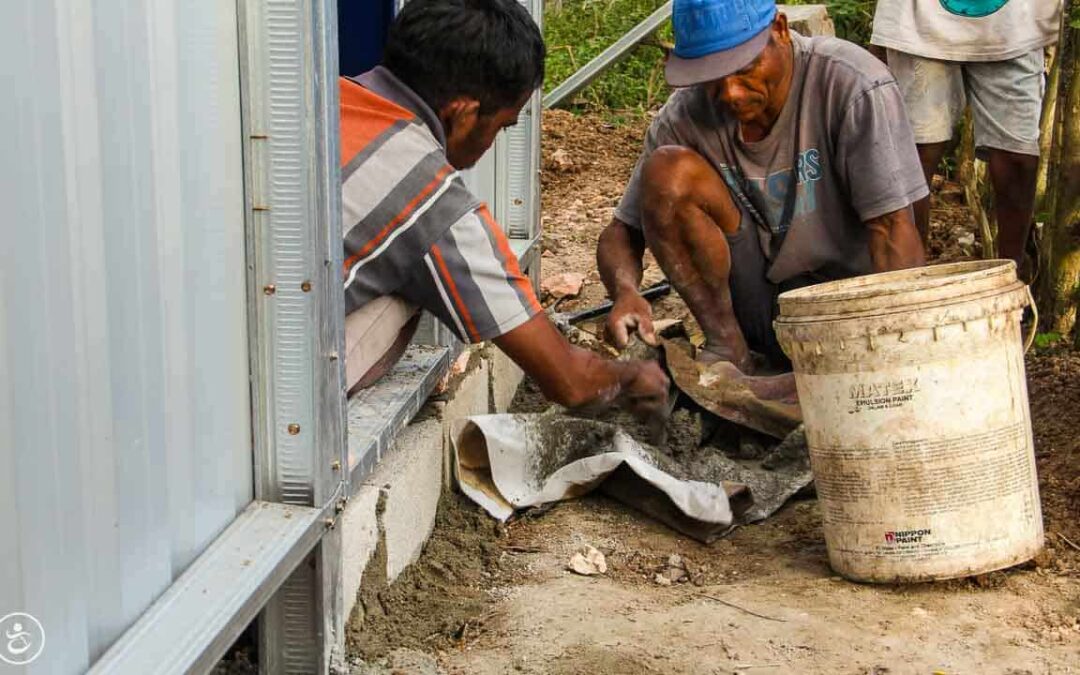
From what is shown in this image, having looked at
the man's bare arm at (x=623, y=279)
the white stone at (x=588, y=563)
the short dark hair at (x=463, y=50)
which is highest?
the short dark hair at (x=463, y=50)

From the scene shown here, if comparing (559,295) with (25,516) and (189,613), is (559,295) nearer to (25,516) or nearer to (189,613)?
(189,613)

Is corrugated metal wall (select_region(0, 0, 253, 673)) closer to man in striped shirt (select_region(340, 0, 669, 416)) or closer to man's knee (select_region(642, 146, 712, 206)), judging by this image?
man in striped shirt (select_region(340, 0, 669, 416))

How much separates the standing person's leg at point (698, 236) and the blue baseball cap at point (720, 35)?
1.18ft

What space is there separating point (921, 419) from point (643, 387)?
66 cm

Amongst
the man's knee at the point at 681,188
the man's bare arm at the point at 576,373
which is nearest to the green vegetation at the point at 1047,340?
the man's knee at the point at 681,188

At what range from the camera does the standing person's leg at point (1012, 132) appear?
4.66 metres

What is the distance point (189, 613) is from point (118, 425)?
318 mm

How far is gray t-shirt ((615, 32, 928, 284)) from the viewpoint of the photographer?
3.45m

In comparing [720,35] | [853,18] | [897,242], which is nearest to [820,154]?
[897,242]

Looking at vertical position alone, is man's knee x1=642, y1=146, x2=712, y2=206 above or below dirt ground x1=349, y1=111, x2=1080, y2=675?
above

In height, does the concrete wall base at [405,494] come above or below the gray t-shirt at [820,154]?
below

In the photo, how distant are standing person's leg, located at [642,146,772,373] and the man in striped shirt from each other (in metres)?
0.90

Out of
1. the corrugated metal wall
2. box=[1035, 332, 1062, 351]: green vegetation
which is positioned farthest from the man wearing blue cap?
the corrugated metal wall

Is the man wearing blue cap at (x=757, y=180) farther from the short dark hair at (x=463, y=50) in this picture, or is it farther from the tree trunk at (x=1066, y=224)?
the tree trunk at (x=1066, y=224)
